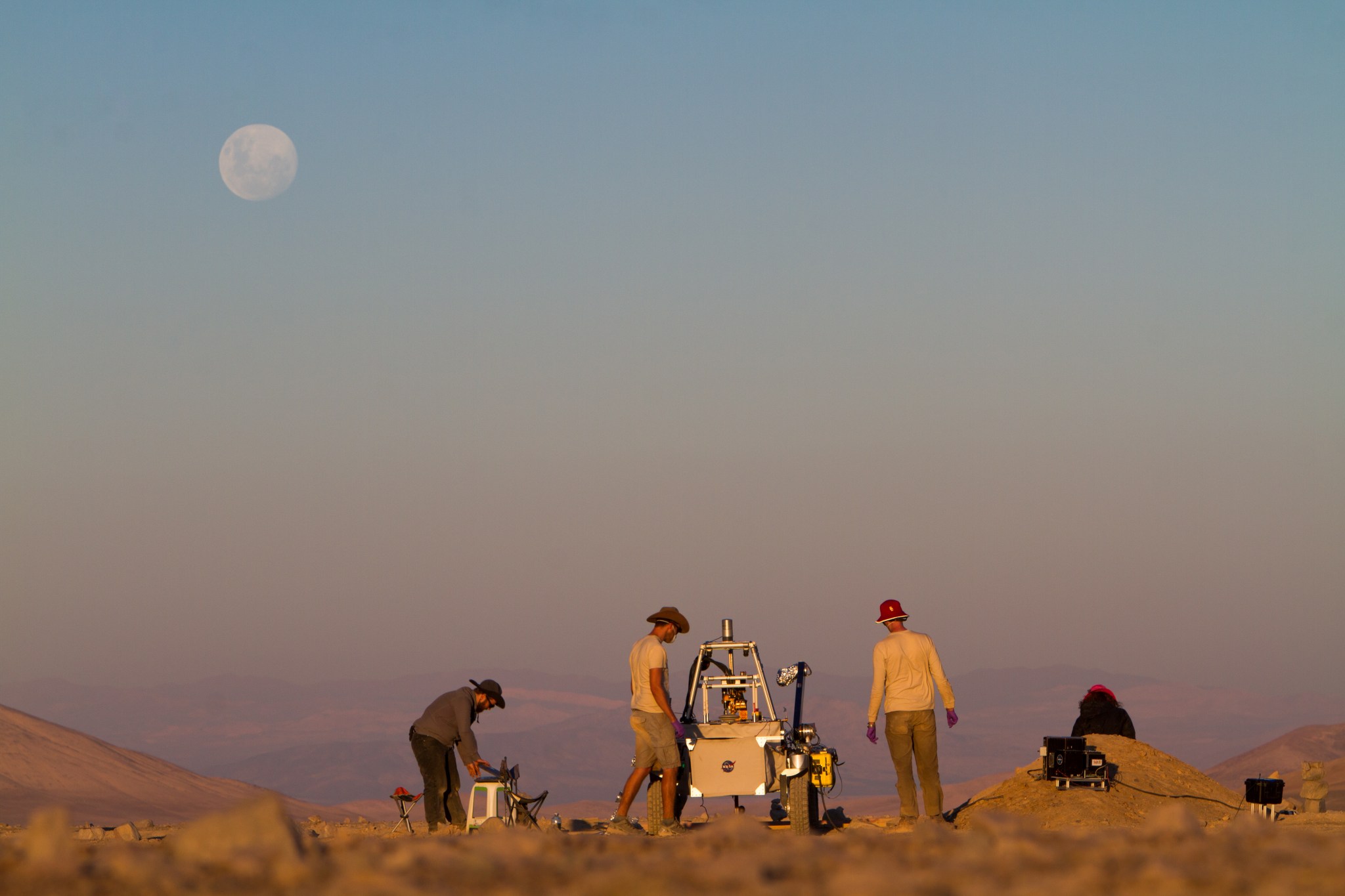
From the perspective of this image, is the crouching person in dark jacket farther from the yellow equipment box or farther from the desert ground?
the desert ground

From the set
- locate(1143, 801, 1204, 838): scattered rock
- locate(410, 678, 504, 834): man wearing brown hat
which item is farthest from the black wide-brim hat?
locate(1143, 801, 1204, 838): scattered rock

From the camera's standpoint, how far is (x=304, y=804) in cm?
4534

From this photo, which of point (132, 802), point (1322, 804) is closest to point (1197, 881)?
point (1322, 804)

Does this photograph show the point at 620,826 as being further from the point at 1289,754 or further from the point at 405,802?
the point at 1289,754

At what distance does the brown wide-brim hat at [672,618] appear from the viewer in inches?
489

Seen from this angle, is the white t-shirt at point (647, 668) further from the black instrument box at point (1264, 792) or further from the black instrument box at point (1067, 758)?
the black instrument box at point (1264, 792)

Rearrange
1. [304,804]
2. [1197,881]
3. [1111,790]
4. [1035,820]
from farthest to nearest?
[304,804]
[1111,790]
[1035,820]
[1197,881]

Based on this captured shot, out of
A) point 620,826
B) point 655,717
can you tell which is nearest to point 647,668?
point 655,717

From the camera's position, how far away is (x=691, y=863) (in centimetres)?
640

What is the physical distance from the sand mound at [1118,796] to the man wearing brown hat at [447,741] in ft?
15.5

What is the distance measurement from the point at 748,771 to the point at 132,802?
128ft

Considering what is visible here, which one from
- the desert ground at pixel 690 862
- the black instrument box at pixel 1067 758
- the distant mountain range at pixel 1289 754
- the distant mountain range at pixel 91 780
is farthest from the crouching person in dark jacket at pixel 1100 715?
the distant mountain range at pixel 1289 754

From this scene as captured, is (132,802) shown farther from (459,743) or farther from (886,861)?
(886,861)

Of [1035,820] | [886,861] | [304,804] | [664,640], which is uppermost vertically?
[664,640]
